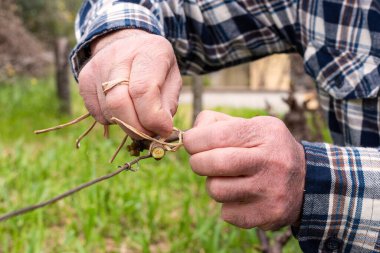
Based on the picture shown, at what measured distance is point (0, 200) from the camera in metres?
2.17

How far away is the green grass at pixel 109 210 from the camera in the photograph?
179cm

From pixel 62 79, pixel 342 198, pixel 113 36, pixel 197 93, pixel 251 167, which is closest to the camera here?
pixel 251 167

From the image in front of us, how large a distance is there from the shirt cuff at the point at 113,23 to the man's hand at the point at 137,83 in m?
0.04

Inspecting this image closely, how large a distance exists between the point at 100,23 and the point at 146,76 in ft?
0.90

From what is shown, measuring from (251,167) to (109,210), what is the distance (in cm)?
134

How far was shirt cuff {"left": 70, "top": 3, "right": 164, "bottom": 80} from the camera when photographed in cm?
105

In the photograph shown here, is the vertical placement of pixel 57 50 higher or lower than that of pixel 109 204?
lower

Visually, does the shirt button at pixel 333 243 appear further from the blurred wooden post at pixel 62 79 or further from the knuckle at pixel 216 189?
the blurred wooden post at pixel 62 79

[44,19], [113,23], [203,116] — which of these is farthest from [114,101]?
[44,19]

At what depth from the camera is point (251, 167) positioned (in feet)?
2.59

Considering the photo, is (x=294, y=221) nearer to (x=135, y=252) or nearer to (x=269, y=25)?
(x=269, y=25)

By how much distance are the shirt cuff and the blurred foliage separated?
656cm

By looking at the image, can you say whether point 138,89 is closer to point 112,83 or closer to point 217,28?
point 112,83

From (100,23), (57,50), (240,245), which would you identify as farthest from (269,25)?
(57,50)
